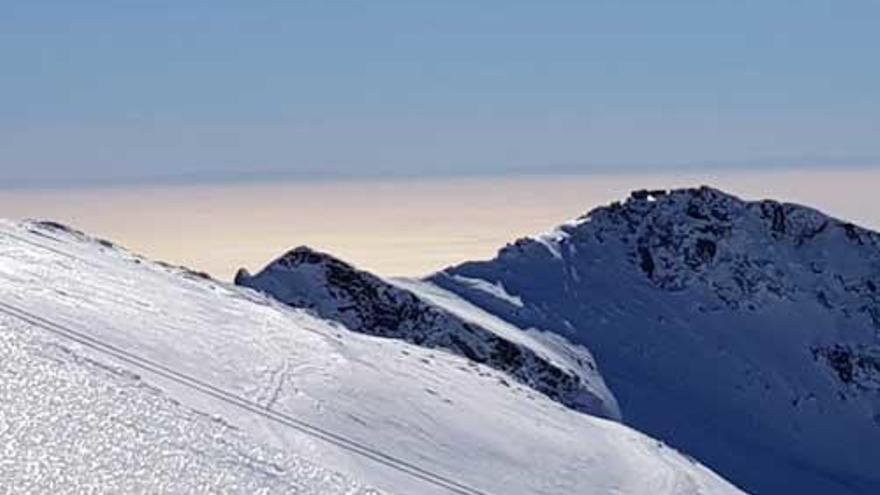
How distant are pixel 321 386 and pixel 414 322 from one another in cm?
4668

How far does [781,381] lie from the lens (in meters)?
104

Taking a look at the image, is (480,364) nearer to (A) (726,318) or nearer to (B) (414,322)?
(B) (414,322)

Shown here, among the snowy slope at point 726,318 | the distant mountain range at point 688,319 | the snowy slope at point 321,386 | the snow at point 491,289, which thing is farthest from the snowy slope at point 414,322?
the snowy slope at point 321,386

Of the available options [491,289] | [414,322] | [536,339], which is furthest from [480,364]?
[491,289]

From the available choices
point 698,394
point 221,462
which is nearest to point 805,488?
point 698,394

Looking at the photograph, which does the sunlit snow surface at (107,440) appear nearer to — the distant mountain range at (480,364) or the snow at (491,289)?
the distant mountain range at (480,364)

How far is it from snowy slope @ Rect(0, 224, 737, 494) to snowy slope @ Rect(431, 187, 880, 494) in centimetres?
4386

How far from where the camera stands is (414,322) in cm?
8231

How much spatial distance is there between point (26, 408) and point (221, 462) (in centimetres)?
279

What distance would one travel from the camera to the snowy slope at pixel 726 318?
95.4m

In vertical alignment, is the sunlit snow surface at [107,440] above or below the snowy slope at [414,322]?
above

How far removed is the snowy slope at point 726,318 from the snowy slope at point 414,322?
254 inches

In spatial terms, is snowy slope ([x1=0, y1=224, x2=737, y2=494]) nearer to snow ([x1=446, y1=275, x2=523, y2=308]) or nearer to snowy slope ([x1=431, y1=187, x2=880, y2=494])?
snowy slope ([x1=431, y1=187, x2=880, y2=494])

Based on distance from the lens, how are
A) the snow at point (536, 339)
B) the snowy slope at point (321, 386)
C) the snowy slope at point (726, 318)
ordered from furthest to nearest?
the snowy slope at point (726, 318)
the snow at point (536, 339)
the snowy slope at point (321, 386)
